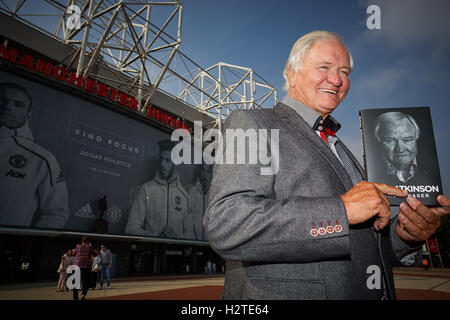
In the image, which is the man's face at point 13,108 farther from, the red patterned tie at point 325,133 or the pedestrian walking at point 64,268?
the red patterned tie at point 325,133

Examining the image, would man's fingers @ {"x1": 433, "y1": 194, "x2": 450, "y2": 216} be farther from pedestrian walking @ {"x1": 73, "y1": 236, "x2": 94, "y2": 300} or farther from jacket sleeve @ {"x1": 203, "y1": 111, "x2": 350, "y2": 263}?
pedestrian walking @ {"x1": 73, "y1": 236, "x2": 94, "y2": 300}

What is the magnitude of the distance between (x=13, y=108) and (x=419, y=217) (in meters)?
17.8

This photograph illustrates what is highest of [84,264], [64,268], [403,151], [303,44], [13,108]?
[13,108]

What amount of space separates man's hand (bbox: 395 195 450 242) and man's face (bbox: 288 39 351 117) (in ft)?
2.18

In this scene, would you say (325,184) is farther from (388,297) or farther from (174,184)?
(174,184)

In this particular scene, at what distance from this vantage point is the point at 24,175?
1351 centimetres

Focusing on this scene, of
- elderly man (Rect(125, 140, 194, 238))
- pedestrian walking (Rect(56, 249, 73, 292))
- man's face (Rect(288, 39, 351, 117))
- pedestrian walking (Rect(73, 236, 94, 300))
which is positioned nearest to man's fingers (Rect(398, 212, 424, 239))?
man's face (Rect(288, 39, 351, 117))

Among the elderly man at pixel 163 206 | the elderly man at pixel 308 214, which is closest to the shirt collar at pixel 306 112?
the elderly man at pixel 308 214

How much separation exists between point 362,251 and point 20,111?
57.9ft

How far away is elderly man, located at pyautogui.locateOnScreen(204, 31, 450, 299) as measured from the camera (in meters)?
0.90

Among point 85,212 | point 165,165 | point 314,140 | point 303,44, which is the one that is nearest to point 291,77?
point 303,44

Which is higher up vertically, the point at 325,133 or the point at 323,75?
the point at 323,75

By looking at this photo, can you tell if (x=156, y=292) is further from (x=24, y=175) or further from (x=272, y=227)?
(x=272, y=227)
